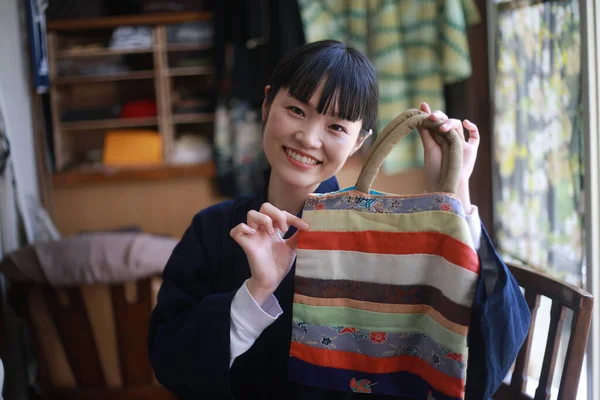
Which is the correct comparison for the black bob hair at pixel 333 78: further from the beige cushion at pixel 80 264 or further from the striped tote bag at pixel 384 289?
the beige cushion at pixel 80 264

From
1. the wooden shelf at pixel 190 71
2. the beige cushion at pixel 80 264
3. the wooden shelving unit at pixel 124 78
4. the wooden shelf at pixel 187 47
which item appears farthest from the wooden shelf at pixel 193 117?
the beige cushion at pixel 80 264

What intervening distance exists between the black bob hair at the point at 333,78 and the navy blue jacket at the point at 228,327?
0.20 meters

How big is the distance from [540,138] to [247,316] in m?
1.61

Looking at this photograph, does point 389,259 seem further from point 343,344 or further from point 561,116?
point 561,116

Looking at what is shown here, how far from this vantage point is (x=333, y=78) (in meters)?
0.98

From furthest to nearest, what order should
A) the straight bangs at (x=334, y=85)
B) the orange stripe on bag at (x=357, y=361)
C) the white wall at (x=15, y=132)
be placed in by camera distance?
the white wall at (x=15, y=132) → the straight bangs at (x=334, y=85) → the orange stripe on bag at (x=357, y=361)

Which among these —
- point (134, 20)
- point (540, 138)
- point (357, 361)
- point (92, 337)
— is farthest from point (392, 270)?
point (134, 20)

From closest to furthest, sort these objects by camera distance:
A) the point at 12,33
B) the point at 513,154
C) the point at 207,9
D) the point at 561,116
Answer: the point at 561,116
the point at 513,154
the point at 12,33
the point at 207,9

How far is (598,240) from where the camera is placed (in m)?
1.68

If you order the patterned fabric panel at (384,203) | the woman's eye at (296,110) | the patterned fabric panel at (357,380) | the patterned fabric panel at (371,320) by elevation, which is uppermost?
the woman's eye at (296,110)

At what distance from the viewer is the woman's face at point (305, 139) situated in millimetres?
992

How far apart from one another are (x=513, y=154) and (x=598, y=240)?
0.79 metres

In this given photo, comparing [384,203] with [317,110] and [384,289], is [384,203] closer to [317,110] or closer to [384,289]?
[384,289]

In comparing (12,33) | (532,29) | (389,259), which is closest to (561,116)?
(532,29)
